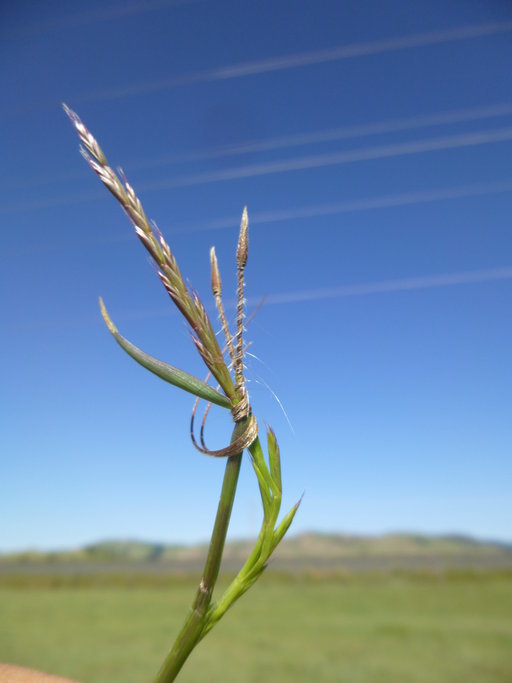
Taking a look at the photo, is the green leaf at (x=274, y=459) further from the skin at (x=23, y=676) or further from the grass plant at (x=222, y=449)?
the skin at (x=23, y=676)

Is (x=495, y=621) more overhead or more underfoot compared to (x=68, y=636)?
more overhead

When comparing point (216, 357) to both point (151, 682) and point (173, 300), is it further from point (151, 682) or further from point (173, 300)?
point (151, 682)

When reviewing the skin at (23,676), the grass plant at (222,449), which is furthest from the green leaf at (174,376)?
the skin at (23,676)

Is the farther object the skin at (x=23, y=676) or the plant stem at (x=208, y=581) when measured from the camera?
the skin at (x=23, y=676)

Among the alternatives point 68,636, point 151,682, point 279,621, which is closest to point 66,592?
point 68,636

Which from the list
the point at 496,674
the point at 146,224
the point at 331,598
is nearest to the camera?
the point at 146,224

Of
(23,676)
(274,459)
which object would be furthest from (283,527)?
(23,676)

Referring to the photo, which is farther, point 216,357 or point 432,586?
point 432,586

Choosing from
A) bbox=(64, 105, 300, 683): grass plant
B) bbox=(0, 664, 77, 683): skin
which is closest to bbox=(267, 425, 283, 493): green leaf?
bbox=(64, 105, 300, 683): grass plant
